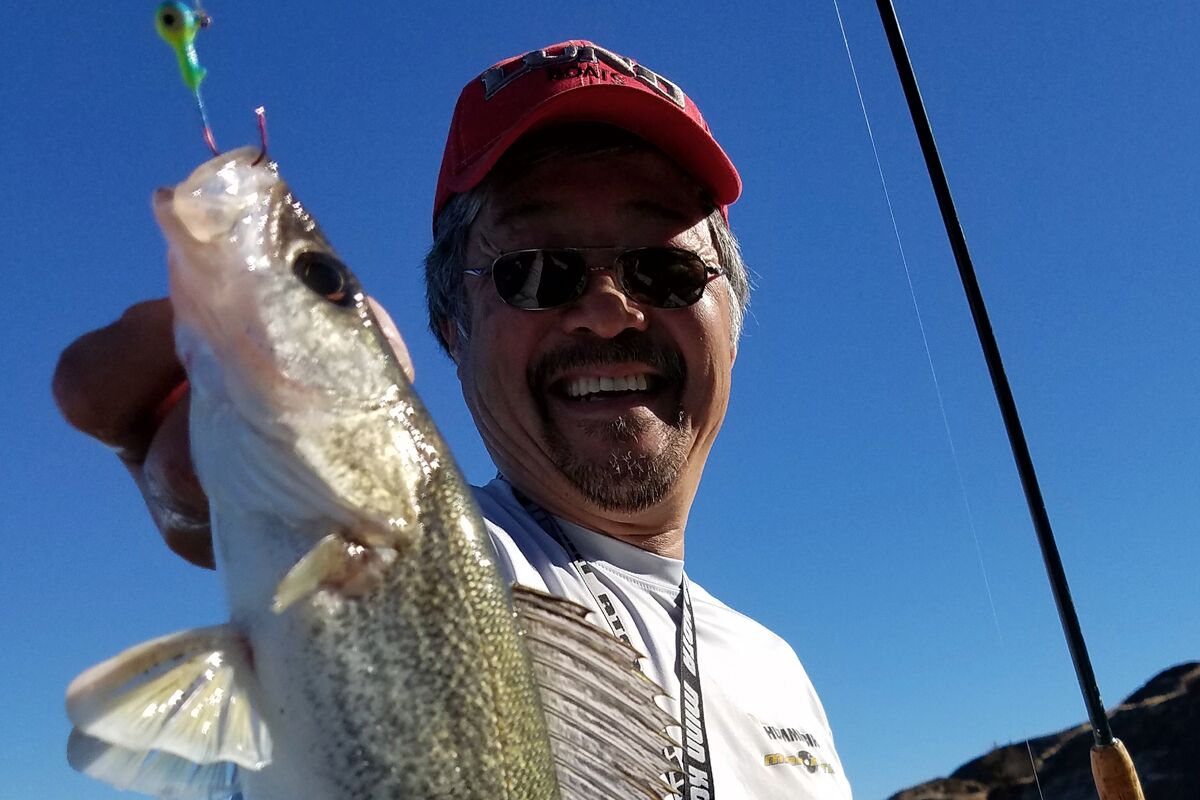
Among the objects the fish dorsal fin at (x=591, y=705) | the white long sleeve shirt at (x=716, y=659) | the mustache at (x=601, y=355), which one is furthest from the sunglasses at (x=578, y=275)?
the fish dorsal fin at (x=591, y=705)

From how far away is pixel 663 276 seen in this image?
11.3ft

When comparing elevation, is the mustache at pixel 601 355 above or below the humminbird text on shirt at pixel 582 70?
below

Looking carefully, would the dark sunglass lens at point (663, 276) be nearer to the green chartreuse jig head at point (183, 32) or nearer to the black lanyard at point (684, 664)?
the black lanyard at point (684, 664)

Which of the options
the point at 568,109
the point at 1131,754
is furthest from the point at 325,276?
the point at 1131,754

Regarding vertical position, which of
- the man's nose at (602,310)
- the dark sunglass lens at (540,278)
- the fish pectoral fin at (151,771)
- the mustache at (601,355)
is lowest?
the fish pectoral fin at (151,771)

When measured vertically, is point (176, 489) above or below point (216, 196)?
below

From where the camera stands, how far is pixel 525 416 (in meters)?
3.29

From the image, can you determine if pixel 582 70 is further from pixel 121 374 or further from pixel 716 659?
pixel 121 374

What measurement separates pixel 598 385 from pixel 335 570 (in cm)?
189

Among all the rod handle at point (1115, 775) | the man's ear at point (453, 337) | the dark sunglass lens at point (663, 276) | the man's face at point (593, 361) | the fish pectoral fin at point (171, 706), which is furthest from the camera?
the rod handle at point (1115, 775)

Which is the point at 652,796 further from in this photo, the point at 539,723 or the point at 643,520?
the point at 643,520

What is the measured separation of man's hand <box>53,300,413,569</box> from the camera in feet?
6.01

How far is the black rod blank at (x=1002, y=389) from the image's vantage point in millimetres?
5094

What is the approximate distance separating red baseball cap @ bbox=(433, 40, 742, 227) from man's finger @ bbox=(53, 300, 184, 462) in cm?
171
